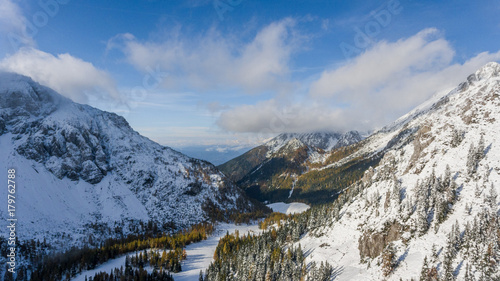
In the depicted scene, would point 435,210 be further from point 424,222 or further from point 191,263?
point 191,263

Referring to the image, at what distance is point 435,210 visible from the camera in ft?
219

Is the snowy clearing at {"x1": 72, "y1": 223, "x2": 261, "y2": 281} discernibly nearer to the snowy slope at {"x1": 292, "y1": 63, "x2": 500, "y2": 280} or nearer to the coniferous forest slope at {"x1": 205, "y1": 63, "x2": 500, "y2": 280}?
the coniferous forest slope at {"x1": 205, "y1": 63, "x2": 500, "y2": 280}

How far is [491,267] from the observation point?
156ft

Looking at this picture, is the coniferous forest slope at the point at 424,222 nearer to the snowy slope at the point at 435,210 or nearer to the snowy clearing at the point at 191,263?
the snowy slope at the point at 435,210

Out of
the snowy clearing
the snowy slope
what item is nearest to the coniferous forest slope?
the snowy slope

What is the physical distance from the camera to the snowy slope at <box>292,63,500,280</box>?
53906 mm

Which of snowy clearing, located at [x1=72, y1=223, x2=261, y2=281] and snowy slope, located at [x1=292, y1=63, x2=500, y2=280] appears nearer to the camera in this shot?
snowy slope, located at [x1=292, y1=63, x2=500, y2=280]

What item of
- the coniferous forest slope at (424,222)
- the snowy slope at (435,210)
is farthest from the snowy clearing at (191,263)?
the snowy slope at (435,210)

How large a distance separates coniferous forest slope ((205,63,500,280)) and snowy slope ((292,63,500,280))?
0.73ft

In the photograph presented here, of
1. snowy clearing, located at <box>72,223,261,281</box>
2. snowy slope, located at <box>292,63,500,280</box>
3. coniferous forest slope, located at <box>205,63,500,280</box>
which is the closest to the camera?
coniferous forest slope, located at <box>205,63,500,280</box>

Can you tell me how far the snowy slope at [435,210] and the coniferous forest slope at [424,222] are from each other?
0.22 meters

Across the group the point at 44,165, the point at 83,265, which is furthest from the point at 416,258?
the point at 44,165

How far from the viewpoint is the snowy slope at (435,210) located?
53.9 meters

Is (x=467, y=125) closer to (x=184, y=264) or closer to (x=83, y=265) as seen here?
(x=184, y=264)
